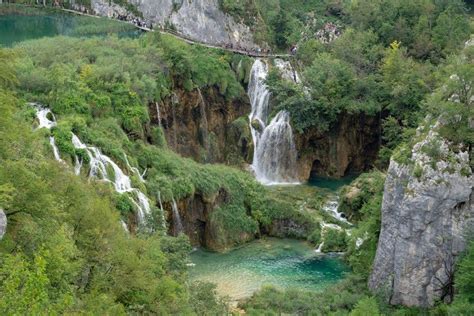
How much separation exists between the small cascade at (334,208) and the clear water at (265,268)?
3.72 m

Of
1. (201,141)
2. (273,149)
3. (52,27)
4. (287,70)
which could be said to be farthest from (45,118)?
(52,27)

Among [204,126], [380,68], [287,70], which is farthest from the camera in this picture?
A: [287,70]

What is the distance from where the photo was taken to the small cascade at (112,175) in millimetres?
30719

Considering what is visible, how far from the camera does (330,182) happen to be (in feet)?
152

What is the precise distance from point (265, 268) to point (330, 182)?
47.4 feet

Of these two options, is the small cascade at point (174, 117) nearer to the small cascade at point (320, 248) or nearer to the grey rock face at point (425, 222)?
the small cascade at point (320, 248)

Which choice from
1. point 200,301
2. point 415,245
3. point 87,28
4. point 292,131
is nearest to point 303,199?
point 292,131

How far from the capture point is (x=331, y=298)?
28.1m

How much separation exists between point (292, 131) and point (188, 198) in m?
13.6

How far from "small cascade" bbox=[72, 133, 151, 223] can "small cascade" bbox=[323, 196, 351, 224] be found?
12.4 m

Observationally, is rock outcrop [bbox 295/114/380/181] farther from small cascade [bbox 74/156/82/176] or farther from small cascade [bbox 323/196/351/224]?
small cascade [bbox 74/156/82/176]

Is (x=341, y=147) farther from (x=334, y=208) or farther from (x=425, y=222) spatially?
(x=425, y=222)

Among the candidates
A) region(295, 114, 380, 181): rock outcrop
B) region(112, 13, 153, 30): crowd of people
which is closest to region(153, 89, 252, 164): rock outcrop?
region(295, 114, 380, 181): rock outcrop

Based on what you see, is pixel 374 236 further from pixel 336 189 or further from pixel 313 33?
pixel 313 33
